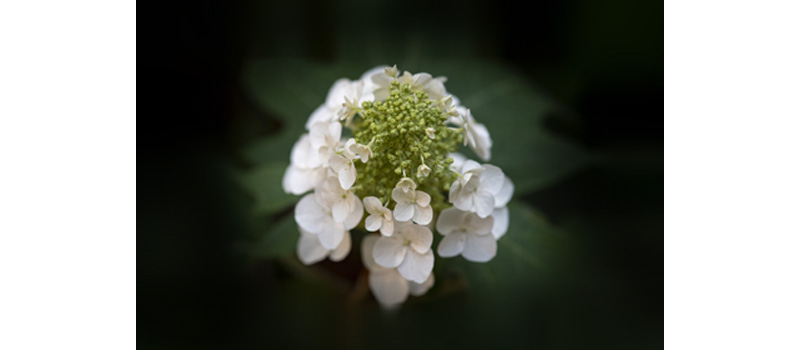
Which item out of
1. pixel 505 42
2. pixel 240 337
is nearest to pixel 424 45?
pixel 505 42

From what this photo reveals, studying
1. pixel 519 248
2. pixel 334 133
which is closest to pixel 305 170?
pixel 334 133

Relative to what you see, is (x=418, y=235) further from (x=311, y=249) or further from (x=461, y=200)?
(x=311, y=249)

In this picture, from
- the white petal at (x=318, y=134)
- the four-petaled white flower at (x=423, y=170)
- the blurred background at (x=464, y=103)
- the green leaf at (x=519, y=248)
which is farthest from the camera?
the blurred background at (x=464, y=103)

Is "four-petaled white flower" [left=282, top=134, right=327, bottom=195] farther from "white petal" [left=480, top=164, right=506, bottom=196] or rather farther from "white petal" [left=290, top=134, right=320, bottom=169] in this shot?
"white petal" [left=480, top=164, right=506, bottom=196]

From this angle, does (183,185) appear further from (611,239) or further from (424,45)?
(611,239)

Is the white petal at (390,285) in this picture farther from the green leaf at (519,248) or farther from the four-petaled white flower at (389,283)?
the green leaf at (519,248)

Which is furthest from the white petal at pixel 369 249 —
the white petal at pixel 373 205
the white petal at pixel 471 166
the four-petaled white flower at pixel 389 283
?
the white petal at pixel 471 166

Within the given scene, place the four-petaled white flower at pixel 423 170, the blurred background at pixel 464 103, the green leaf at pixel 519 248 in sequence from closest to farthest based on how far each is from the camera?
the four-petaled white flower at pixel 423 170
the green leaf at pixel 519 248
the blurred background at pixel 464 103
